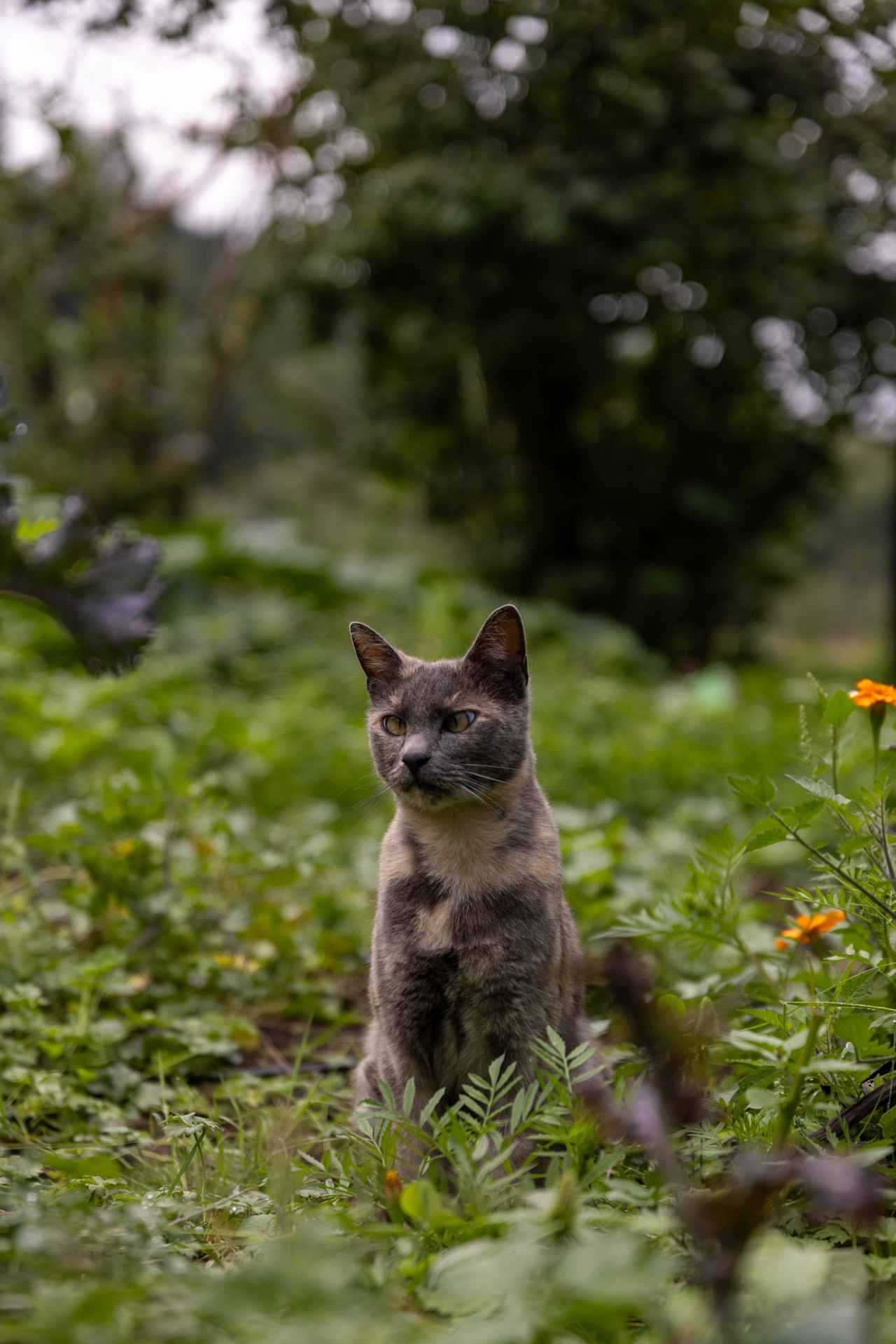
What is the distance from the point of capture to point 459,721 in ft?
7.68

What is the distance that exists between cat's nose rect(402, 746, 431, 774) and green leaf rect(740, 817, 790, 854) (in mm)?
625

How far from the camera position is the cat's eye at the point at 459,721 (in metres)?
2.33

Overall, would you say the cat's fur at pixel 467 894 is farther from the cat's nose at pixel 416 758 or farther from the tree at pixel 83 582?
the tree at pixel 83 582

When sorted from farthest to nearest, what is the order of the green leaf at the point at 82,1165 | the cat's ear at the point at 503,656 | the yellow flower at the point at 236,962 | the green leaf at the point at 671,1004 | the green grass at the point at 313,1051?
the yellow flower at the point at 236,962 < the cat's ear at the point at 503,656 < the green leaf at the point at 671,1004 < the green leaf at the point at 82,1165 < the green grass at the point at 313,1051

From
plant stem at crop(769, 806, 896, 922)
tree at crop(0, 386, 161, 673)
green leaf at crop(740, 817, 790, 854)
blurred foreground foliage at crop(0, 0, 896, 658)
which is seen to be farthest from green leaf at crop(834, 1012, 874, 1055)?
blurred foreground foliage at crop(0, 0, 896, 658)

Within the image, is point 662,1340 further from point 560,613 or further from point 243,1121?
point 560,613

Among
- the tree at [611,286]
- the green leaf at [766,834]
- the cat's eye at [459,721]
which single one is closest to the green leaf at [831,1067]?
the green leaf at [766,834]

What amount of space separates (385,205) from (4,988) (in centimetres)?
915

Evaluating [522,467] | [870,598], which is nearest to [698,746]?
[522,467]

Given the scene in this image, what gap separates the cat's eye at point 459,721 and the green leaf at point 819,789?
0.68 meters

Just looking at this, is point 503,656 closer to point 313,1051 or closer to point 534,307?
point 313,1051

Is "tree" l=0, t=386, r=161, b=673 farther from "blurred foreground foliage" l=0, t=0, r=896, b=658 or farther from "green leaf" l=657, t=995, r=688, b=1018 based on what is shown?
"blurred foreground foliage" l=0, t=0, r=896, b=658

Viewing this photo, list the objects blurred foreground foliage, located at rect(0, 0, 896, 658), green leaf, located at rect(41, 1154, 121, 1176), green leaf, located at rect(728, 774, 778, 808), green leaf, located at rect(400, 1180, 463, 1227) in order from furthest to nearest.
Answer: blurred foreground foliage, located at rect(0, 0, 896, 658) < green leaf, located at rect(728, 774, 778, 808) < green leaf, located at rect(41, 1154, 121, 1176) < green leaf, located at rect(400, 1180, 463, 1227)

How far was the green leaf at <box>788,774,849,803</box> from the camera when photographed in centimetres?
185
